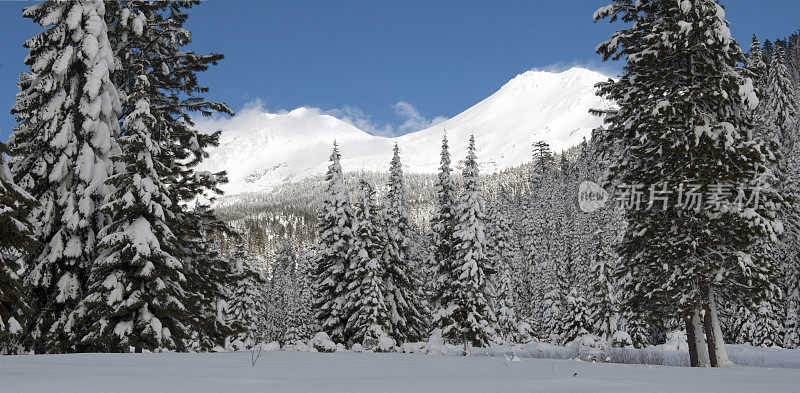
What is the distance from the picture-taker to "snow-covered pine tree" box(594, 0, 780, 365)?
13422 mm

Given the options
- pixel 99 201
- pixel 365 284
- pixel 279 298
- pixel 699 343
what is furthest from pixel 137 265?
pixel 279 298

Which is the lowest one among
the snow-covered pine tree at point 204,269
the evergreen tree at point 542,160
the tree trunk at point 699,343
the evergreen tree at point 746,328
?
the evergreen tree at point 746,328

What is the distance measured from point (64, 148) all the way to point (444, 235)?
2358 cm

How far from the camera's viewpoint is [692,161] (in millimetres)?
13688

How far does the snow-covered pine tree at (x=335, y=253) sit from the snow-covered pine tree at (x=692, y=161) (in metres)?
19.4

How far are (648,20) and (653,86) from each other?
219 cm

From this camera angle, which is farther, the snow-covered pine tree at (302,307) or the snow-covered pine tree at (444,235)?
the snow-covered pine tree at (302,307)

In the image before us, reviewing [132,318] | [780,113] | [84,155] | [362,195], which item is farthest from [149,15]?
[780,113]

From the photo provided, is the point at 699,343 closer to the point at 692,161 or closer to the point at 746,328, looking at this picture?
the point at 692,161

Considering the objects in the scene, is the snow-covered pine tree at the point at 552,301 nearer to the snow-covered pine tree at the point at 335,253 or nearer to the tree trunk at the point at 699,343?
the snow-covered pine tree at the point at 335,253

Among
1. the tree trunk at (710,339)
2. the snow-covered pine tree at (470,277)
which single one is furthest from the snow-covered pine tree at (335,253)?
the tree trunk at (710,339)

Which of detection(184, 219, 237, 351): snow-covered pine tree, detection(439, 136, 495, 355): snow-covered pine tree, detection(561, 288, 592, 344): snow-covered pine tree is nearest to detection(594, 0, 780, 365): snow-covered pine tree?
detection(184, 219, 237, 351): snow-covered pine tree

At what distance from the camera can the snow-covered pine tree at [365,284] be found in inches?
1175

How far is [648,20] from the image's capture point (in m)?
15.8
